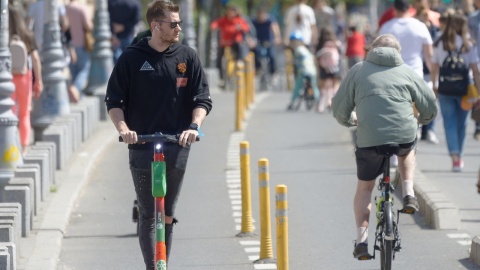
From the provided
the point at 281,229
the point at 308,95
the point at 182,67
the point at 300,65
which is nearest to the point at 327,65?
the point at 300,65

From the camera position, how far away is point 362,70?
10.1 metres

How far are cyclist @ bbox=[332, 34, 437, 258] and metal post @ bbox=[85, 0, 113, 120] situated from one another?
46.9 feet

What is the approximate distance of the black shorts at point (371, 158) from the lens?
396 inches

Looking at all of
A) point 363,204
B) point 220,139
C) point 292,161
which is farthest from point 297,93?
point 363,204

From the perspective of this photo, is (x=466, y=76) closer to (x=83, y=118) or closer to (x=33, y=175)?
(x=83, y=118)

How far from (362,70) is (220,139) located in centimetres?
1107

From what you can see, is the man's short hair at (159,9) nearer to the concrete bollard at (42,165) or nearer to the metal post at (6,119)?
the concrete bollard at (42,165)

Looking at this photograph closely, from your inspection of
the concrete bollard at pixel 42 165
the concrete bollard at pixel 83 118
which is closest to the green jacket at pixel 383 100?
the concrete bollard at pixel 42 165

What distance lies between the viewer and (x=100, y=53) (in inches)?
971

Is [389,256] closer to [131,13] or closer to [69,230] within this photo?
[69,230]

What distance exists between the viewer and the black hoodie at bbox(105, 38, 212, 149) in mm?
9125

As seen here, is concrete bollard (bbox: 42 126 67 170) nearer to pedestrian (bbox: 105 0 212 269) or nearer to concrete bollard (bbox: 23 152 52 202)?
concrete bollard (bbox: 23 152 52 202)

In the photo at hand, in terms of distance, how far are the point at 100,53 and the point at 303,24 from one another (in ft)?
21.4

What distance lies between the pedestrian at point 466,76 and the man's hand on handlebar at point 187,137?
25.3 feet
